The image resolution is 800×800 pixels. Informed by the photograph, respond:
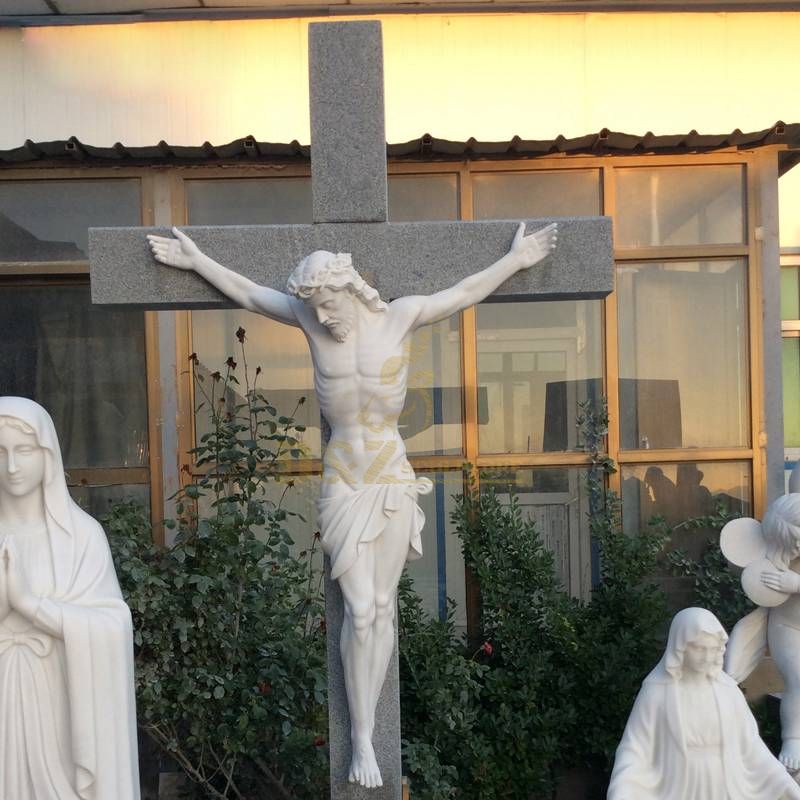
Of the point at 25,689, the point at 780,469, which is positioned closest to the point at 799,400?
the point at 780,469

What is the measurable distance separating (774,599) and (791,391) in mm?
3148

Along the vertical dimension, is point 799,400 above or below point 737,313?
below

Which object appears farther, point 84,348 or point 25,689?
point 84,348

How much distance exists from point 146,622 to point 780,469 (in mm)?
3499

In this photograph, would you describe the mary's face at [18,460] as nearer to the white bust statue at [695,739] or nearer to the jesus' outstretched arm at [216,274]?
the jesus' outstretched arm at [216,274]

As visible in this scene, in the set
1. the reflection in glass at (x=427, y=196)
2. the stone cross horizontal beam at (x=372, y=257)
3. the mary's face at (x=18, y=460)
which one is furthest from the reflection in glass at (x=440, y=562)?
the mary's face at (x=18, y=460)

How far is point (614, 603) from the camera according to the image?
5355 mm

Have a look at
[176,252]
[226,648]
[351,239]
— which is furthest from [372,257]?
[226,648]

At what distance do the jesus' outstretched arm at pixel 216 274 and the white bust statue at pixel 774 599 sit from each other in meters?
2.00

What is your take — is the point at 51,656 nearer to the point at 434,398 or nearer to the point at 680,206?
the point at 434,398

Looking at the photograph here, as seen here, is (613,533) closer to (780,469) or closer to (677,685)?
(780,469)

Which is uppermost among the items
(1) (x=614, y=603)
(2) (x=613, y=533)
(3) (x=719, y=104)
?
(3) (x=719, y=104)

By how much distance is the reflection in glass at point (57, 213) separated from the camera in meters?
5.83

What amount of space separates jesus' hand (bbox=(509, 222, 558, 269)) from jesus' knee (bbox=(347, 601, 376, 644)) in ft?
4.16
